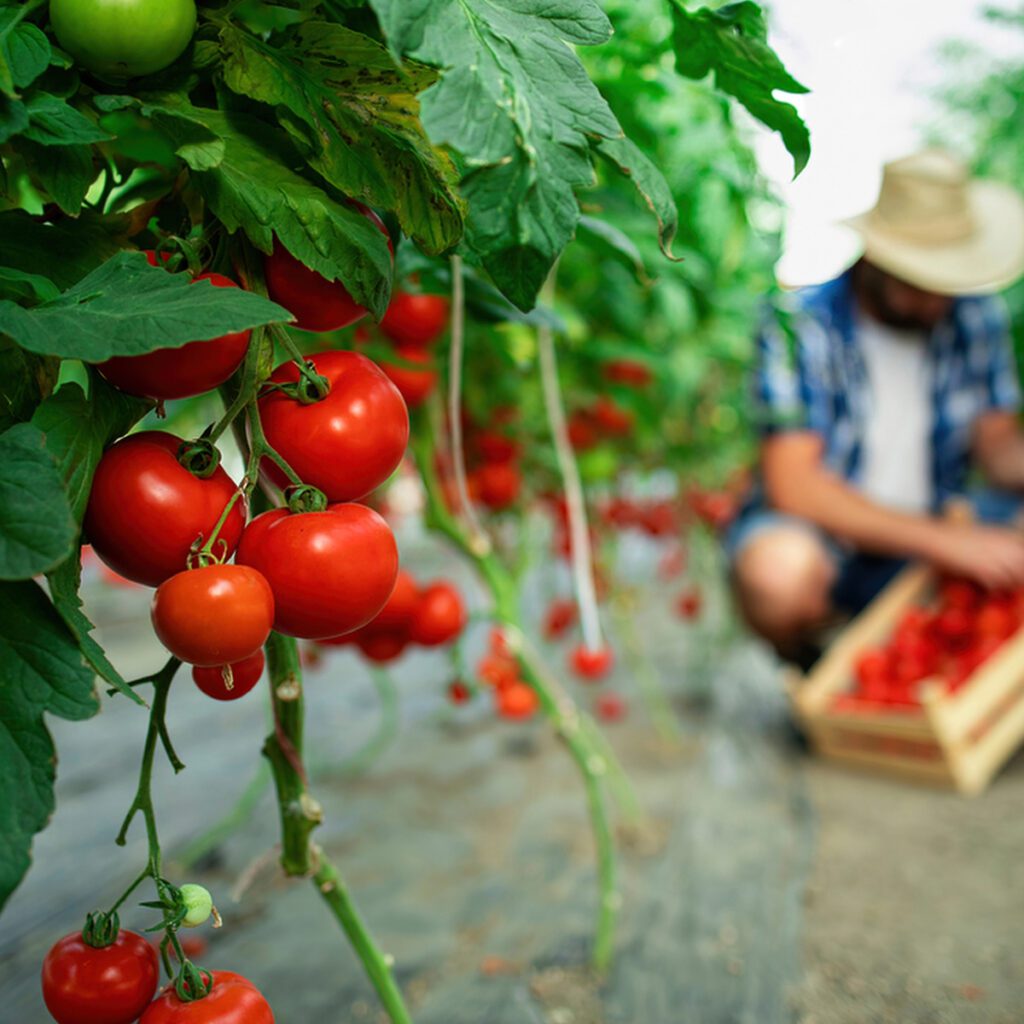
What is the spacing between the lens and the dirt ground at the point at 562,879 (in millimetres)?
1054

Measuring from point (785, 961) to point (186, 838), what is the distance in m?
0.95

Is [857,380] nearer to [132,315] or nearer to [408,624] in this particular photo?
[408,624]

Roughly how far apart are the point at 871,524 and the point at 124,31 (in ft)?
6.55

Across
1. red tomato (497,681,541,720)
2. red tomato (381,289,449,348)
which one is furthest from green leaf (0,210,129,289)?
red tomato (497,681,541,720)

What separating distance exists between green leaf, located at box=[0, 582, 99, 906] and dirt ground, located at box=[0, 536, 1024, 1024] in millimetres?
206

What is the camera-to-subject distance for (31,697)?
37 centimetres

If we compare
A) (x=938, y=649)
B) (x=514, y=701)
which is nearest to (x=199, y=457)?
(x=514, y=701)

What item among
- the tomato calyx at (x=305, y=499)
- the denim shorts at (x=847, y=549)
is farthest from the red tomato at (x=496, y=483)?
the tomato calyx at (x=305, y=499)

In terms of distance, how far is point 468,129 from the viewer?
0.35m

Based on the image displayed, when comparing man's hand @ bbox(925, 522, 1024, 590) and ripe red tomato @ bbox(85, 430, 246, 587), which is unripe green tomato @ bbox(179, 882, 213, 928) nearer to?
ripe red tomato @ bbox(85, 430, 246, 587)

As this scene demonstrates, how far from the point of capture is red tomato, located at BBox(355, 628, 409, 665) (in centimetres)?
112

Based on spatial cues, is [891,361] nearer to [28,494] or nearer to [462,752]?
[462,752]

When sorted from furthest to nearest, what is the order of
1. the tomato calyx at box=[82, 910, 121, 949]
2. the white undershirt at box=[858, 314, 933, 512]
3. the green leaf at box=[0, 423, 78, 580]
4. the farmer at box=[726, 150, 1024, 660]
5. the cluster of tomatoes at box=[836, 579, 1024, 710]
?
the white undershirt at box=[858, 314, 933, 512]
the farmer at box=[726, 150, 1024, 660]
the cluster of tomatoes at box=[836, 579, 1024, 710]
the tomato calyx at box=[82, 910, 121, 949]
the green leaf at box=[0, 423, 78, 580]

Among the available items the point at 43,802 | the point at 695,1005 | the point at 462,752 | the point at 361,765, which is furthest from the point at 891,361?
the point at 43,802
